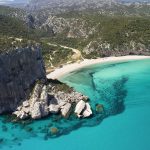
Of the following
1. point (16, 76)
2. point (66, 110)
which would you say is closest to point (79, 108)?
point (66, 110)

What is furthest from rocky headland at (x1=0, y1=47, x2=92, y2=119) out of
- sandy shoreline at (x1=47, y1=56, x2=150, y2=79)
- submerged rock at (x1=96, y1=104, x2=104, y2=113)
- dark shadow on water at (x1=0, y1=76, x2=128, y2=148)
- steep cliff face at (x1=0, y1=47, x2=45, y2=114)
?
sandy shoreline at (x1=47, y1=56, x2=150, y2=79)

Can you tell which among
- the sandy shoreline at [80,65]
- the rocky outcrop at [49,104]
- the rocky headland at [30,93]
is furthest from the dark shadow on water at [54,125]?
the sandy shoreline at [80,65]

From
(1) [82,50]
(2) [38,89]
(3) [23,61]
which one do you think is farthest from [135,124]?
(1) [82,50]

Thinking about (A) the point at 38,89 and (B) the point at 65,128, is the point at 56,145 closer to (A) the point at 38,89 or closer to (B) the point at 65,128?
(B) the point at 65,128

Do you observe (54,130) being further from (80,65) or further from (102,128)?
(80,65)

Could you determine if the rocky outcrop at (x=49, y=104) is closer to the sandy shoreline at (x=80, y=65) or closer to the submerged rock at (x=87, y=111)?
the submerged rock at (x=87, y=111)

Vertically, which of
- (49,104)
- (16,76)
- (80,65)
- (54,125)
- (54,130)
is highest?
(16,76)
